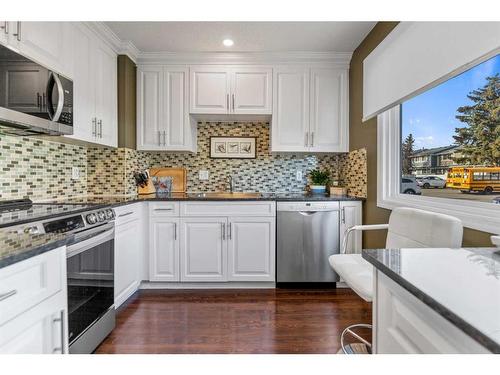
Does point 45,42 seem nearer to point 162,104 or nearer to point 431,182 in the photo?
point 162,104

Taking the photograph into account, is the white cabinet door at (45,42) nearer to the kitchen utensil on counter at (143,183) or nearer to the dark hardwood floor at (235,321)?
the kitchen utensil on counter at (143,183)

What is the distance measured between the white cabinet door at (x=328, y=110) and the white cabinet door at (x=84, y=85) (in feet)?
6.80

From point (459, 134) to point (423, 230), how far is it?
0.71m

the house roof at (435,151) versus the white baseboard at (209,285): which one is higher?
the house roof at (435,151)

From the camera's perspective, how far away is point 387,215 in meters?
2.46

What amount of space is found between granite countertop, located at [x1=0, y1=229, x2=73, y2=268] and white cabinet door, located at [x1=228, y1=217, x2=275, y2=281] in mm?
1782

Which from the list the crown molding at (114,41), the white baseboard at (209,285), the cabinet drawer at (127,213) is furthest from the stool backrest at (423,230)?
the crown molding at (114,41)

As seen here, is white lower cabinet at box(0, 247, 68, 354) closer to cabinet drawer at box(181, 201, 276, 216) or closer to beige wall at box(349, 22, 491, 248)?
cabinet drawer at box(181, 201, 276, 216)

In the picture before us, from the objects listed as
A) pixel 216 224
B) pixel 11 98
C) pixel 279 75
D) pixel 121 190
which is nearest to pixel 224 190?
pixel 216 224

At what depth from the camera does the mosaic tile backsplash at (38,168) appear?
6.74 feet

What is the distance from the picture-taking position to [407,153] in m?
2.36

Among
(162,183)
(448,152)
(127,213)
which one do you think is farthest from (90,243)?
(448,152)
